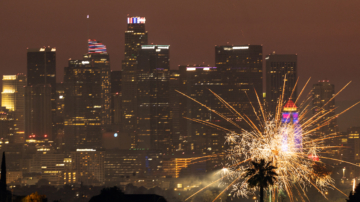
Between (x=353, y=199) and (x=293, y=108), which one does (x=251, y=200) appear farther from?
(x=353, y=199)

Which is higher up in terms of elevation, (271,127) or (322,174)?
(271,127)

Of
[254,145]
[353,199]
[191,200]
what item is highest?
[254,145]

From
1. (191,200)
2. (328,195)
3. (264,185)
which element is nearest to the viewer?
(264,185)

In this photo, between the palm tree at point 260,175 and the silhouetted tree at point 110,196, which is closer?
the palm tree at point 260,175

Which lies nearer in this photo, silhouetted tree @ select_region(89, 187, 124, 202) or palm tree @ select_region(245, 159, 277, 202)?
palm tree @ select_region(245, 159, 277, 202)

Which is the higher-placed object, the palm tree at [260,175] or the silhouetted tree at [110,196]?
the palm tree at [260,175]

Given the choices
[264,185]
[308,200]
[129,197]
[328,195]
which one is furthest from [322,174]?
[264,185]

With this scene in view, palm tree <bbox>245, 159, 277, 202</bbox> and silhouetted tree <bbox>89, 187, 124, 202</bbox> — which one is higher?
palm tree <bbox>245, 159, 277, 202</bbox>

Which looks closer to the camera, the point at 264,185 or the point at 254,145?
the point at 264,185

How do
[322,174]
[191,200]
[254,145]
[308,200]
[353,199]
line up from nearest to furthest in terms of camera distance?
1. [353,199]
2. [254,145]
3. [322,174]
4. [308,200]
5. [191,200]

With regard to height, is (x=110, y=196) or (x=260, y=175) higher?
(x=260, y=175)

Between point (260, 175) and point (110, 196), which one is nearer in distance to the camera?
point (260, 175)
